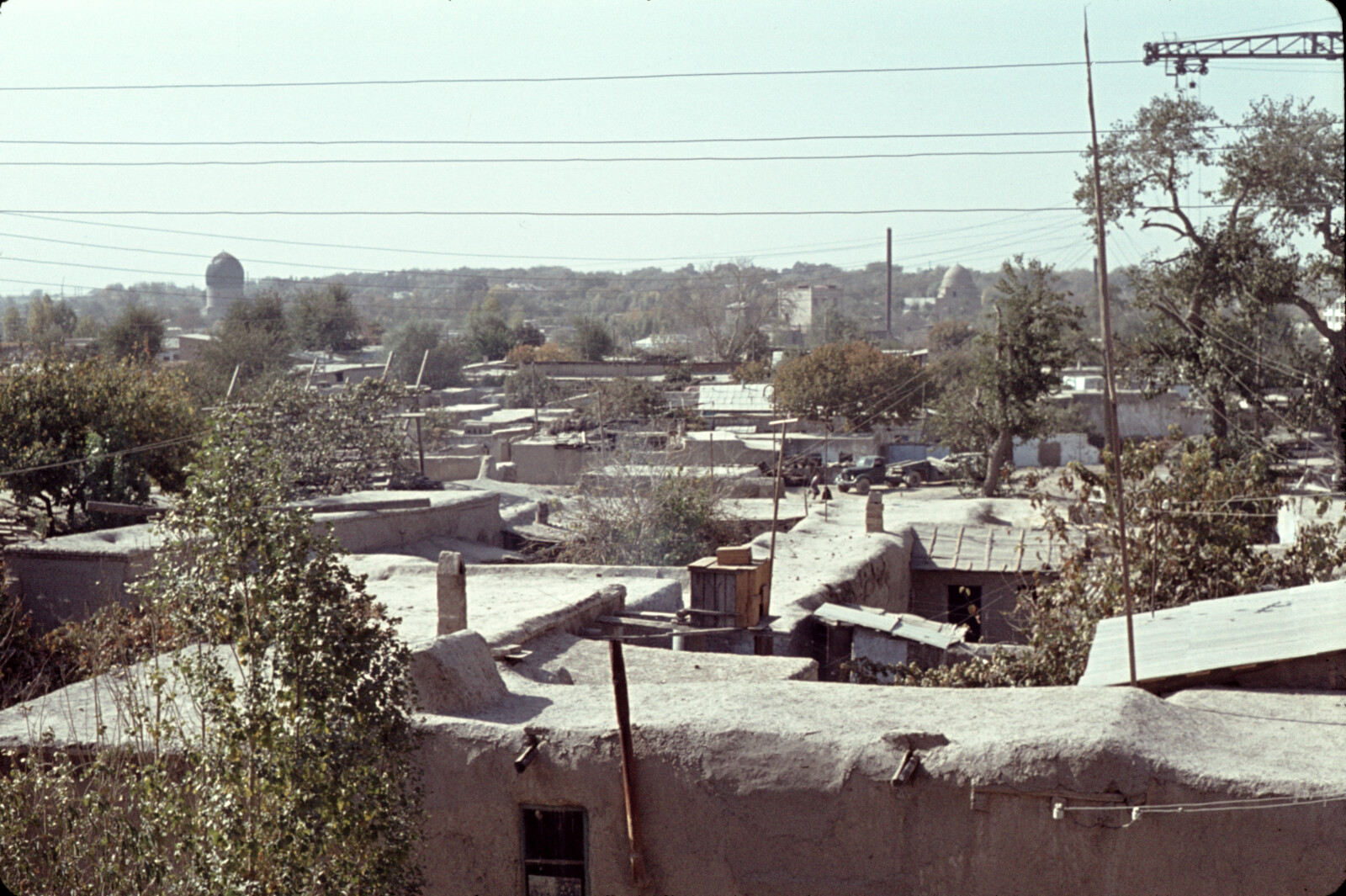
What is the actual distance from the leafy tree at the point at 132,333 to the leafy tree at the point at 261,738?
151 feet

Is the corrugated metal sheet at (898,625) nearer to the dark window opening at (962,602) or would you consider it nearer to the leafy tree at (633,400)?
the dark window opening at (962,602)

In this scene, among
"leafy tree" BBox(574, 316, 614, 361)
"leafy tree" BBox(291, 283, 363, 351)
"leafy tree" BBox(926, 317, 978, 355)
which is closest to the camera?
"leafy tree" BBox(291, 283, 363, 351)

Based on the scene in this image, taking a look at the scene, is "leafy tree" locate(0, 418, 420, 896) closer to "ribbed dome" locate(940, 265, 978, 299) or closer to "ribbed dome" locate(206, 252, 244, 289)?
"ribbed dome" locate(206, 252, 244, 289)

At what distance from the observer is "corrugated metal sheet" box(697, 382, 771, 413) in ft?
133

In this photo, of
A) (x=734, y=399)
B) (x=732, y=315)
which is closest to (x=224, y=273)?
(x=732, y=315)

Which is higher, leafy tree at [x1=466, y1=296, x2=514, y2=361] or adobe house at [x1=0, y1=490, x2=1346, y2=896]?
leafy tree at [x1=466, y1=296, x2=514, y2=361]

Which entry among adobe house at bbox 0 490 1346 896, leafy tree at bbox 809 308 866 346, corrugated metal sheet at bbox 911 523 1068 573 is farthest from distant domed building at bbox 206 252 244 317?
adobe house at bbox 0 490 1346 896

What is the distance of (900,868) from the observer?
7.21m

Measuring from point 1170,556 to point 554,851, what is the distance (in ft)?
25.6

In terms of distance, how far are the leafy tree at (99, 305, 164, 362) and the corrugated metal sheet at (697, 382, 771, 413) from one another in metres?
23.0

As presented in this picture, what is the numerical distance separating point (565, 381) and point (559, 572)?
32.4 m

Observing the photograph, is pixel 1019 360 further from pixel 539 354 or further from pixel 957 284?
pixel 957 284

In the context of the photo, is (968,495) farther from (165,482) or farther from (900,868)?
(900,868)

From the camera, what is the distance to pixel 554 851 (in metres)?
7.71
